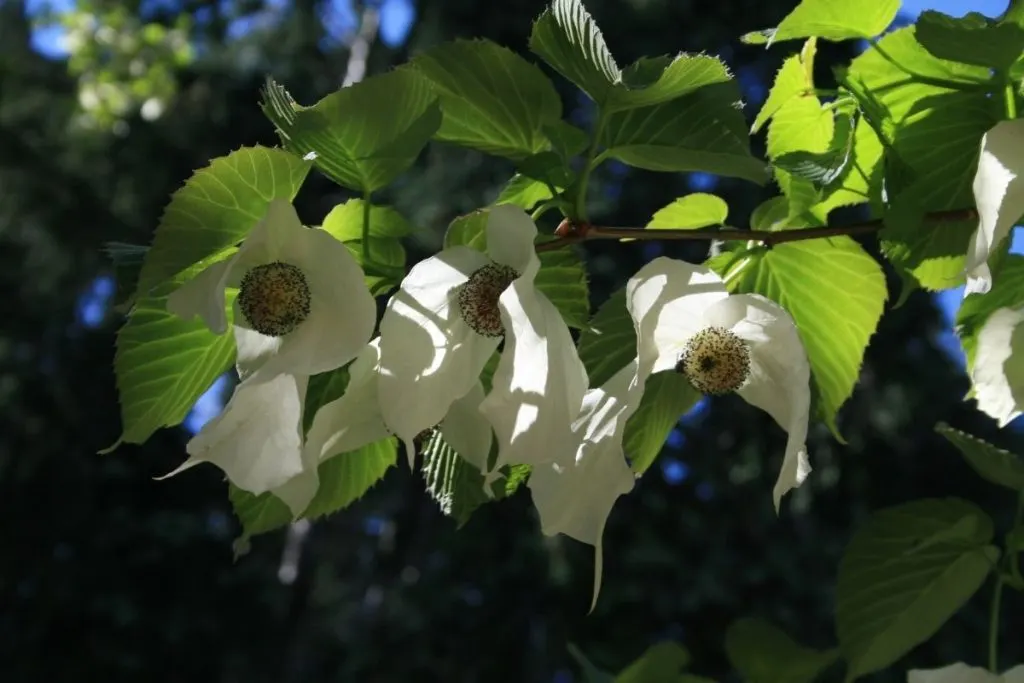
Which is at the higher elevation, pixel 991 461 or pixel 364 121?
pixel 364 121

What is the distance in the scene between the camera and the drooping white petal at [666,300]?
0.97ft

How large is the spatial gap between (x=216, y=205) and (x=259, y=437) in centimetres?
6

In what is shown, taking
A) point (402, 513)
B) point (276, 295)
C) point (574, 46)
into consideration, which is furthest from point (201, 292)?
point (402, 513)

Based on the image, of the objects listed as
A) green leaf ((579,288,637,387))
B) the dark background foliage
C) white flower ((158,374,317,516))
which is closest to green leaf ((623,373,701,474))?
green leaf ((579,288,637,387))

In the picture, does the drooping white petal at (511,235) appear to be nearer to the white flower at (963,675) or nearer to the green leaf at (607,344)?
the green leaf at (607,344)

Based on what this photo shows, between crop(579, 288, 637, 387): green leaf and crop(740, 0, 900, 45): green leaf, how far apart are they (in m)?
0.10

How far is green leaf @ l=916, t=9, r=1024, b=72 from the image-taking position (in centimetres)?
30

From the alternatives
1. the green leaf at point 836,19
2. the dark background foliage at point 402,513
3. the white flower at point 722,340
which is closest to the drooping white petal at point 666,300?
the white flower at point 722,340

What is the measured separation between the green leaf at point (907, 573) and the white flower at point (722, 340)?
0.35 ft

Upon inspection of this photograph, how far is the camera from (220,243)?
11.4 inches

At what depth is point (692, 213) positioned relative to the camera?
40 centimetres

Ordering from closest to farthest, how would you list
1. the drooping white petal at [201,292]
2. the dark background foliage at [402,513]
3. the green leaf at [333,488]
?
the drooping white petal at [201,292], the green leaf at [333,488], the dark background foliage at [402,513]

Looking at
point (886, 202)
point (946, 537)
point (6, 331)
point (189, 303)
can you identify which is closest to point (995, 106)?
point (886, 202)

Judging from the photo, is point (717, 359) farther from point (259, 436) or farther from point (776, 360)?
point (259, 436)
